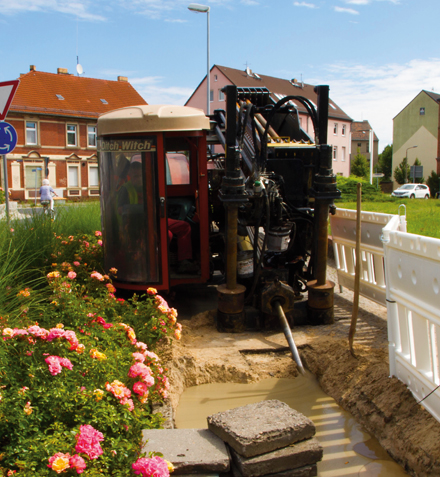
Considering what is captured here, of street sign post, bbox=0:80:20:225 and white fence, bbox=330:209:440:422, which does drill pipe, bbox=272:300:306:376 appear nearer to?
white fence, bbox=330:209:440:422

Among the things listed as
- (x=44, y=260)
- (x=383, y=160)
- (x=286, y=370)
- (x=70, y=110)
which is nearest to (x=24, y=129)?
(x=70, y=110)

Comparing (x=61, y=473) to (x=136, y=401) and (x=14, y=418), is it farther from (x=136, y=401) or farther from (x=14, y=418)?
(x=136, y=401)

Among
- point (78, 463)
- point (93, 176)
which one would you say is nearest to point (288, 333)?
point (78, 463)

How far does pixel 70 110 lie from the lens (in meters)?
42.3

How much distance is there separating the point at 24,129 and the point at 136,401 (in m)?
40.6

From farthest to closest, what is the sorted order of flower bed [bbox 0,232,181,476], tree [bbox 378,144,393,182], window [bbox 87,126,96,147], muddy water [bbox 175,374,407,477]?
tree [bbox 378,144,393,182]
window [bbox 87,126,96,147]
muddy water [bbox 175,374,407,477]
flower bed [bbox 0,232,181,476]

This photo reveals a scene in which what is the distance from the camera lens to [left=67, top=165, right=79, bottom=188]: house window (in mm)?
42500

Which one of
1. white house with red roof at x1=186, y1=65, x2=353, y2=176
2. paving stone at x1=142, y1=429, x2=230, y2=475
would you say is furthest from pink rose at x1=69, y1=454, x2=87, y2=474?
white house with red roof at x1=186, y1=65, x2=353, y2=176

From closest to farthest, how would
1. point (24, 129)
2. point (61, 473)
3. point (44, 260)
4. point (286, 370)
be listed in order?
point (61, 473)
point (286, 370)
point (44, 260)
point (24, 129)

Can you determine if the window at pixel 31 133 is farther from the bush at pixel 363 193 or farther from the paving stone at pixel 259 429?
the paving stone at pixel 259 429

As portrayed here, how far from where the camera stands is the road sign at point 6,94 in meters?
7.23

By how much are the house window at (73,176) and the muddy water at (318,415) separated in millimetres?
40398

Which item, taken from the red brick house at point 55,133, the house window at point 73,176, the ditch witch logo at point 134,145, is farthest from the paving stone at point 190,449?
the house window at point 73,176

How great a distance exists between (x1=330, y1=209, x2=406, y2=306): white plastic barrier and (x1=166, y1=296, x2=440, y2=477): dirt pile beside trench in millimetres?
384
